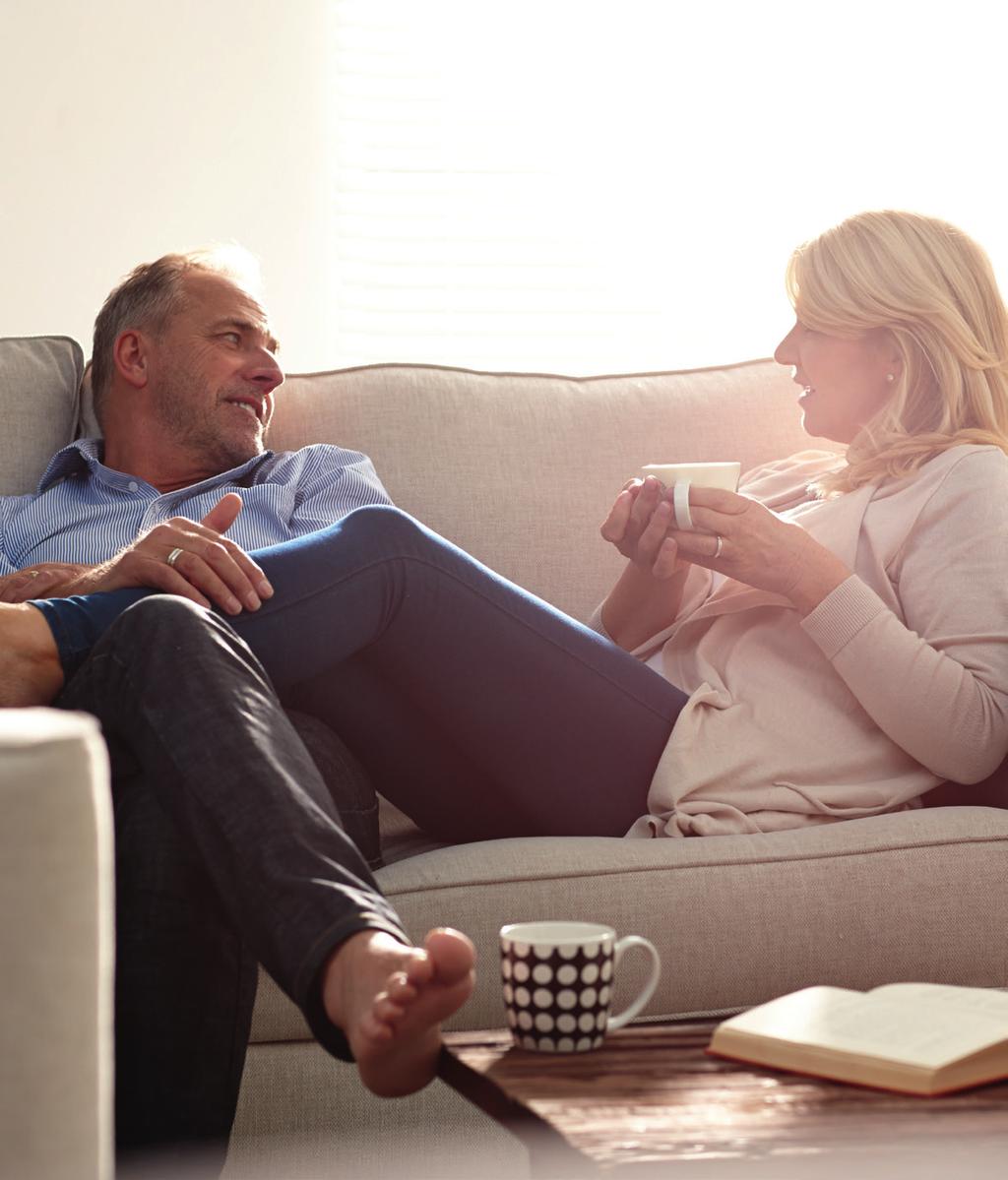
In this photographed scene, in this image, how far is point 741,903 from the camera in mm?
1363

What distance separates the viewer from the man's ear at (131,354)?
2.13 m

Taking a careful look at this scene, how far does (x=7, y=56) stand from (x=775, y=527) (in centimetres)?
195

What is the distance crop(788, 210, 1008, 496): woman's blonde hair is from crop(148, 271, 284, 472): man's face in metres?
0.84

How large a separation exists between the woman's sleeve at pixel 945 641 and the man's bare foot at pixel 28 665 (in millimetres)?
779

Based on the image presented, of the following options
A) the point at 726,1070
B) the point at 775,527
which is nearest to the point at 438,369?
the point at 775,527

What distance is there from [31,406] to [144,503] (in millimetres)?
212

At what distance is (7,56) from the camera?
8.80 ft

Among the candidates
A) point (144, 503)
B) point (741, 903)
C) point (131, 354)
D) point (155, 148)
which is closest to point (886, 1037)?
point (741, 903)

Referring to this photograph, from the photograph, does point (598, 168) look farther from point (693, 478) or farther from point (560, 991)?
point (560, 991)

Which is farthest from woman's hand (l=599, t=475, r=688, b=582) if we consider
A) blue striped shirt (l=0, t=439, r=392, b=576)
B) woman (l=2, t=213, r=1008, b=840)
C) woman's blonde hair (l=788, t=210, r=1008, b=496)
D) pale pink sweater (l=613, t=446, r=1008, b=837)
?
blue striped shirt (l=0, t=439, r=392, b=576)

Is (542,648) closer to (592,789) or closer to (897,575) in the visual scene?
(592,789)

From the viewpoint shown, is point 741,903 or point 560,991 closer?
point 560,991

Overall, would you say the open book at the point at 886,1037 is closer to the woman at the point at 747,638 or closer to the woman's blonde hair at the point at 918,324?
the woman at the point at 747,638

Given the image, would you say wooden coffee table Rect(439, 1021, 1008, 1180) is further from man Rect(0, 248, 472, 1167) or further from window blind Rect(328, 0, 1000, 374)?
window blind Rect(328, 0, 1000, 374)
